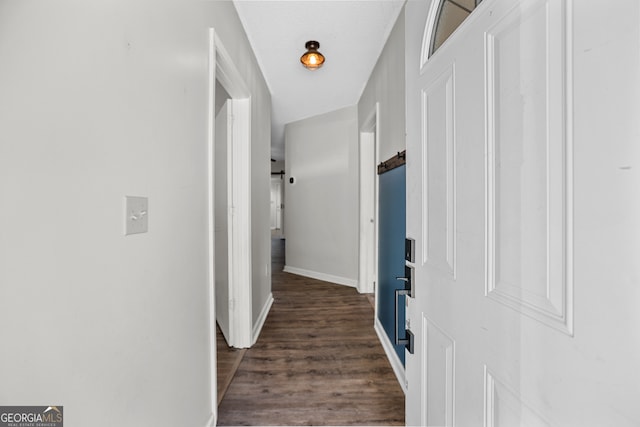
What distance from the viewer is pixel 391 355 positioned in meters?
2.12

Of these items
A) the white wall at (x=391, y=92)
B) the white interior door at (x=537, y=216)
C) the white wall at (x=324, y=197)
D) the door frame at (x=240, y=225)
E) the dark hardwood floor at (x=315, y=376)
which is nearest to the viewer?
the white interior door at (x=537, y=216)

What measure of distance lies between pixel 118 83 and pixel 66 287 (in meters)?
0.52

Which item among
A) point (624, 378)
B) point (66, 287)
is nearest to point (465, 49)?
point (624, 378)

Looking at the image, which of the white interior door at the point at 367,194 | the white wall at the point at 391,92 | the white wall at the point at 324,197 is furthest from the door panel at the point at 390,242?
the white wall at the point at 324,197

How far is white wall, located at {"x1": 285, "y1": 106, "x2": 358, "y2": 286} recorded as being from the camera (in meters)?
3.97

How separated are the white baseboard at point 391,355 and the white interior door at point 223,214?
1181mm

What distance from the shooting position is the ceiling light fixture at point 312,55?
2266 mm

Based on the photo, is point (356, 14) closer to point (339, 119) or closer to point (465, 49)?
point (465, 49)

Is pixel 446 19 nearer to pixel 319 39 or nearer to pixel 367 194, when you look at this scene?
pixel 319 39

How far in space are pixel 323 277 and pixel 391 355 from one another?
2.28 m
